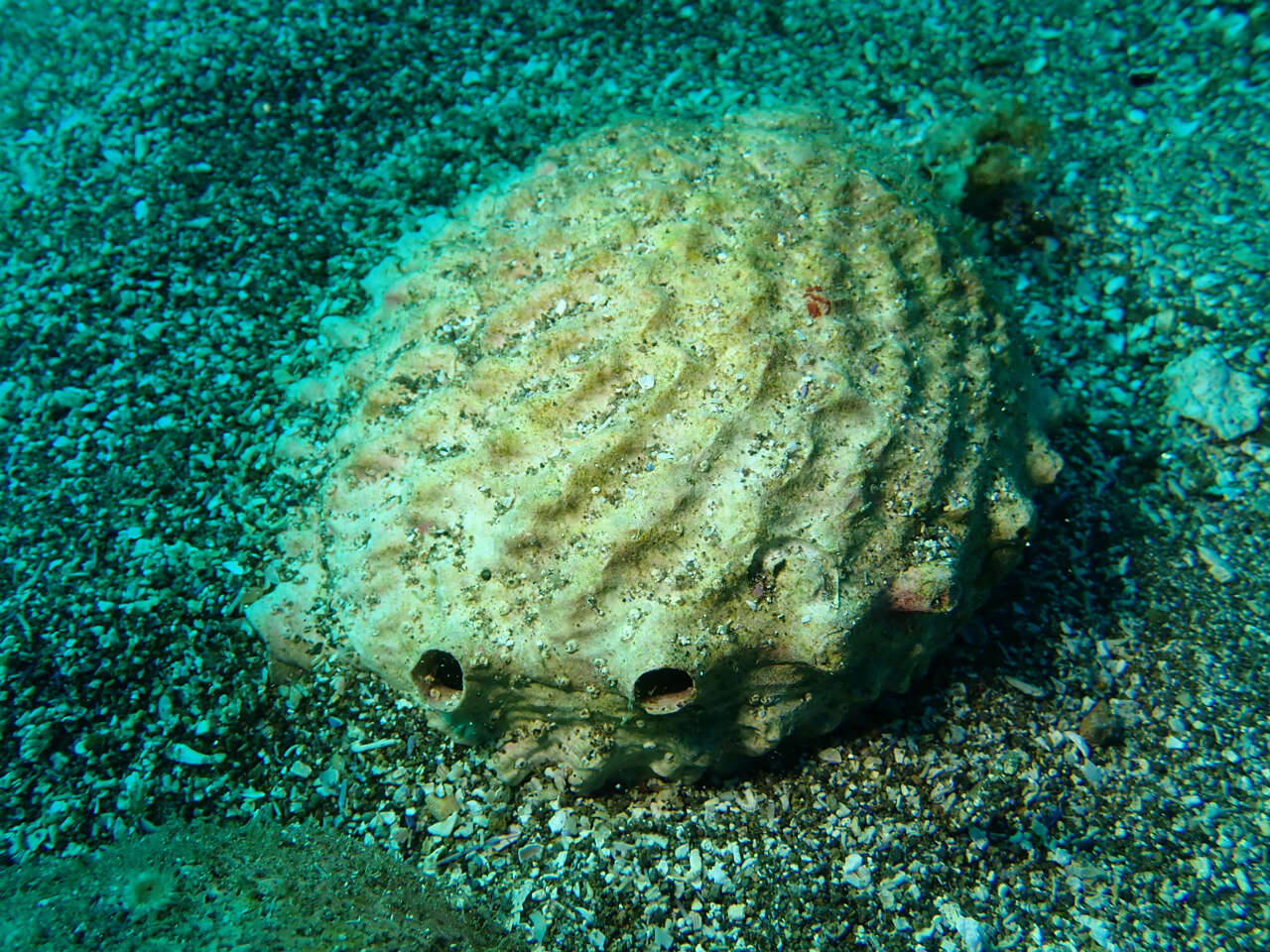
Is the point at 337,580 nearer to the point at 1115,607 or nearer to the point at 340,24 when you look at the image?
the point at 1115,607

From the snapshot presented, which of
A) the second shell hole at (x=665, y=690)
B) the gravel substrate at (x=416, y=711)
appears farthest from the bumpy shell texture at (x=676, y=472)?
the gravel substrate at (x=416, y=711)

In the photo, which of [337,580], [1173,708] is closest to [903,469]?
[1173,708]

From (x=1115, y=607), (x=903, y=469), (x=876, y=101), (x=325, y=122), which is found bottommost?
(x=1115, y=607)

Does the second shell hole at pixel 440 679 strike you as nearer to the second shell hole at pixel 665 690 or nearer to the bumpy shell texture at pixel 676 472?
the bumpy shell texture at pixel 676 472

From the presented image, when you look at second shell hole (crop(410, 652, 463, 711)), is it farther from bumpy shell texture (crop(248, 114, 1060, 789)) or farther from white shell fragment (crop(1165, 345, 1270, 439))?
white shell fragment (crop(1165, 345, 1270, 439))

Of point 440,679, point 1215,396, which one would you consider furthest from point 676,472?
point 1215,396

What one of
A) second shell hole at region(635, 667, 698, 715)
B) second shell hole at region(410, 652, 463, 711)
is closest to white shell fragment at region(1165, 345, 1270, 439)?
second shell hole at region(635, 667, 698, 715)

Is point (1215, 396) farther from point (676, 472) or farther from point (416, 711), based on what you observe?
point (416, 711)
